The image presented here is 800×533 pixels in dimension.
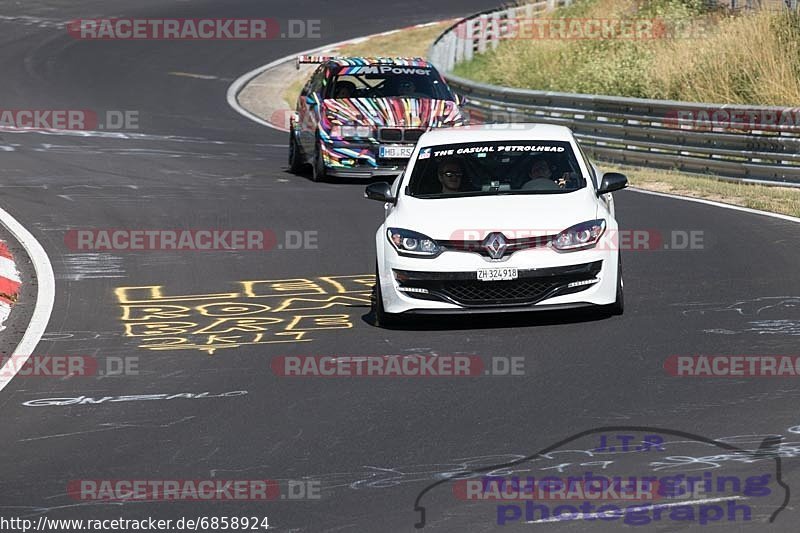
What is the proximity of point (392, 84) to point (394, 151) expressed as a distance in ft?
4.77

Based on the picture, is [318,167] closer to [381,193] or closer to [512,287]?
[381,193]

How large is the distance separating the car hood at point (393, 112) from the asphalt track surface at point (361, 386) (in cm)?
131

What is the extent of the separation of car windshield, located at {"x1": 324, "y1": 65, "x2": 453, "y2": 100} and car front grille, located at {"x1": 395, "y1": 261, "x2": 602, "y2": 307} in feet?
35.3

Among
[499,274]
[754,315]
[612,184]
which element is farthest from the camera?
[612,184]

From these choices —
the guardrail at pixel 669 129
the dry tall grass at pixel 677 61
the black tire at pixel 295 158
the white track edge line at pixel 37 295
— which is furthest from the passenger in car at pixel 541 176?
the dry tall grass at pixel 677 61

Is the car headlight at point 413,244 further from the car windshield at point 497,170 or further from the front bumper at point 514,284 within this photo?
the car windshield at point 497,170

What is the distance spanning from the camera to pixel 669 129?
21.6m

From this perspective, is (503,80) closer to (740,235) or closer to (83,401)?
(740,235)

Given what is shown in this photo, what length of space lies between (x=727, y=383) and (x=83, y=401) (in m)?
3.87

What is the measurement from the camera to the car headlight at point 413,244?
1123 cm

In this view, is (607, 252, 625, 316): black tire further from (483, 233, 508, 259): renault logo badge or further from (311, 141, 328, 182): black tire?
(311, 141, 328, 182): black tire

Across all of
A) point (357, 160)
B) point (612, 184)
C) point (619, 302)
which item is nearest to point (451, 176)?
point (612, 184)

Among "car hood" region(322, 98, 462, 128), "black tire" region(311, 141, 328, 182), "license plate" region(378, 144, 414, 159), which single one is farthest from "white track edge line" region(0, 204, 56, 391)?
"license plate" region(378, 144, 414, 159)

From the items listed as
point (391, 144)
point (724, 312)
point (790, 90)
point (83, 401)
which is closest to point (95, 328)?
point (83, 401)
